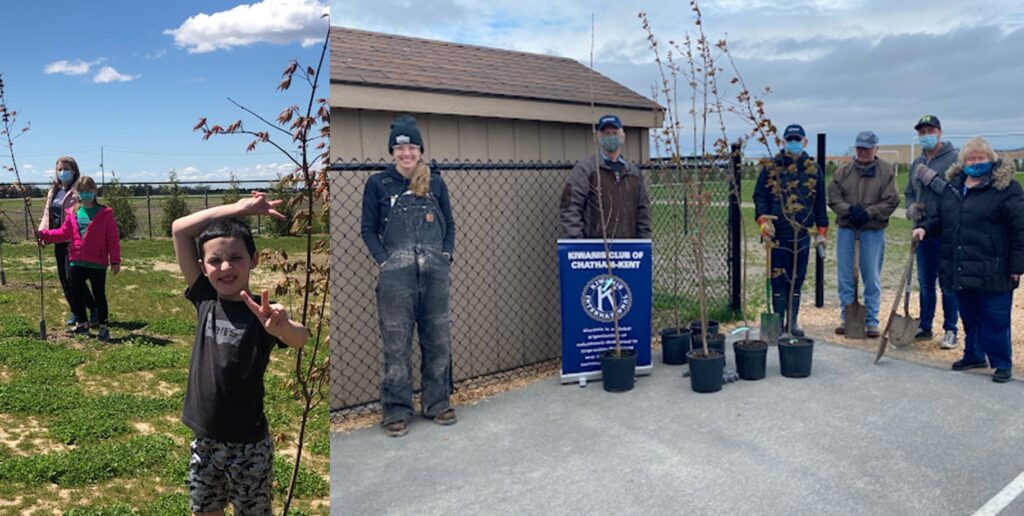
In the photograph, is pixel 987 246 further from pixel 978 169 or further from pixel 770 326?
pixel 770 326

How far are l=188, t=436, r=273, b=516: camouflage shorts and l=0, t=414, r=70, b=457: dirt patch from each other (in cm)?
194

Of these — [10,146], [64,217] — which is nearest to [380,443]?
[64,217]

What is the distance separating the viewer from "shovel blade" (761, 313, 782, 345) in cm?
576

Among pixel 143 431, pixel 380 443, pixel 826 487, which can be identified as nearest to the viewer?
pixel 143 431

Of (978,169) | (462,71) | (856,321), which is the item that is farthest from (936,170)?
(462,71)

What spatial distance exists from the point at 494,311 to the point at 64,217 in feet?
10.3

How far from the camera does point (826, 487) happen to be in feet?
11.0

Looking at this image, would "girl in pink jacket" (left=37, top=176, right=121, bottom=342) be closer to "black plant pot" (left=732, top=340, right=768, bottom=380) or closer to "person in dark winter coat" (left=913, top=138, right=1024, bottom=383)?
"black plant pot" (left=732, top=340, right=768, bottom=380)

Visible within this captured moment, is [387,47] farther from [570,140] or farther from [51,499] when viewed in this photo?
[51,499]

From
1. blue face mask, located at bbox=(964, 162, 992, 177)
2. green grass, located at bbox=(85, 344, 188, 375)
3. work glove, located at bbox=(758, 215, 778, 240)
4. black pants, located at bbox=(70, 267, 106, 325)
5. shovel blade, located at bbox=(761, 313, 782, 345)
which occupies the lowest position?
shovel blade, located at bbox=(761, 313, 782, 345)

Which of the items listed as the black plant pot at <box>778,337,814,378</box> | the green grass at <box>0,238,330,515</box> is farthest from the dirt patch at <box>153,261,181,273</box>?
the black plant pot at <box>778,337,814,378</box>

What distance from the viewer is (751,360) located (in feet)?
16.3

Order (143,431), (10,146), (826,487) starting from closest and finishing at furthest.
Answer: (10,146)
(143,431)
(826,487)

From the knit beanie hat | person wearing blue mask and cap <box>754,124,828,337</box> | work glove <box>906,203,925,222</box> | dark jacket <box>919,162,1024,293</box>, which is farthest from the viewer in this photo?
person wearing blue mask and cap <box>754,124,828,337</box>
